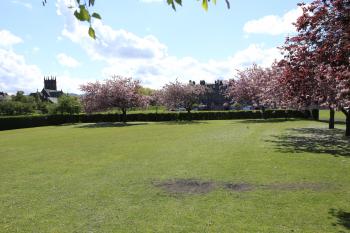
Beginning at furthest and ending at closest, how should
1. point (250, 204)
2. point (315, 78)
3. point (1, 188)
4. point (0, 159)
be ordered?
point (315, 78), point (0, 159), point (1, 188), point (250, 204)

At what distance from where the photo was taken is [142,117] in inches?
2175

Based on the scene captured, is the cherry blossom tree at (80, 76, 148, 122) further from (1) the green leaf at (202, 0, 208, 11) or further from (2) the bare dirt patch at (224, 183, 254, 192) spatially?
(1) the green leaf at (202, 0, 208, 11)

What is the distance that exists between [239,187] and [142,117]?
45.3 metres

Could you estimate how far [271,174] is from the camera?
12.1 m

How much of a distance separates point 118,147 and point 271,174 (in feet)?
35.0

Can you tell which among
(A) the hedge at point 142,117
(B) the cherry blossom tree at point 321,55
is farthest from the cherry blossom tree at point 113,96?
(B) the cherry blossom tree at point 321,55

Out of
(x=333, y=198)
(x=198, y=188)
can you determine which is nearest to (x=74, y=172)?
(x=198, y=188)

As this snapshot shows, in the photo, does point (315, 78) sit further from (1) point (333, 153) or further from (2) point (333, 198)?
(2) point (333, 198)

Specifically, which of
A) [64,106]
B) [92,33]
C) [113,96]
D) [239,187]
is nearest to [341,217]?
[239,187]

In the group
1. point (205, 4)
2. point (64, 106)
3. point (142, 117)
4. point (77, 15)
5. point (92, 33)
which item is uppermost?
point (205, 4)

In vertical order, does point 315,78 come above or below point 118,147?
above

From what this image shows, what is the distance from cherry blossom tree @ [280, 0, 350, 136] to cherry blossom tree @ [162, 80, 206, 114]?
110 feet

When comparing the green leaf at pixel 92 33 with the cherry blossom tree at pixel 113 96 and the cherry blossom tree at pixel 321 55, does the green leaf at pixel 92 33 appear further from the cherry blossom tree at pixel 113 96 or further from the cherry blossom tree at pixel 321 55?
the cherry blossom tree at pixel 113 96

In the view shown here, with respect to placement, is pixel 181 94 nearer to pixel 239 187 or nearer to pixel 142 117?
pixel 142 117
